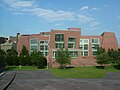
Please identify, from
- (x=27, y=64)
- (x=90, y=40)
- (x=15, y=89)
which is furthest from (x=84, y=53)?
(x=15, y=89)

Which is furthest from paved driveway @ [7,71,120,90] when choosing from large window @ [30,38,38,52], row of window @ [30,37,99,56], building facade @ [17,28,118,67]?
large window @ [30,38,38,52]

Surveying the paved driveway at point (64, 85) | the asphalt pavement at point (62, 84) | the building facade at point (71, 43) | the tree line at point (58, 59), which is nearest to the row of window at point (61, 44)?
the building facade at point (71, 43)

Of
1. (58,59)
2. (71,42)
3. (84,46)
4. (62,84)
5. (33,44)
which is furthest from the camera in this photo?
(84,46)

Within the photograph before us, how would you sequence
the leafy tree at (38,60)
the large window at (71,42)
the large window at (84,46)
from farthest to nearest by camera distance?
the large window at (84,46), the large window at (71,42), the leafy tree at (38,60)

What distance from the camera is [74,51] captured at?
253 feet

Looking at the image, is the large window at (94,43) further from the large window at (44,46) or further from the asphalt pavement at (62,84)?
the asphalt pavement at (62,84)

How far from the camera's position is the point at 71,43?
8612 cm

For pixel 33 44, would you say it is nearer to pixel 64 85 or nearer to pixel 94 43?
pixel 94 43

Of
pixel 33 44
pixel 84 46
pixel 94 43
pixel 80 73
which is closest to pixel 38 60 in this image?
pixel 80 73

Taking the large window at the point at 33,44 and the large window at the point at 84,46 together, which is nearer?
the large window at the point at 33,44

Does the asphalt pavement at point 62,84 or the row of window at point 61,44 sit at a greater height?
the row of window at point 61,44

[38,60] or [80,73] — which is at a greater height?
[38,60]

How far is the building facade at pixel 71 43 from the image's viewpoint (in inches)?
2963

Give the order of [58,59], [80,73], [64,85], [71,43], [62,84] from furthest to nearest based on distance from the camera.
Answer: [71,43] < [58,59] < [80,73] < [62,84] < [64,85]
